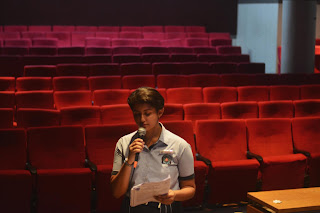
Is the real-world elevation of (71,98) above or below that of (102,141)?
above

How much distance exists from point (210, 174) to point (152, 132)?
92cm

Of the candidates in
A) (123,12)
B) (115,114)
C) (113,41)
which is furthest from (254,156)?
(123,12)

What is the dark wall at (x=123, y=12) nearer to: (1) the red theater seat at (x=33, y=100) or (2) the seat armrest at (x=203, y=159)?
(1) the red theater seat at (x=33, y=100)

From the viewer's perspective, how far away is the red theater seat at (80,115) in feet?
7.58

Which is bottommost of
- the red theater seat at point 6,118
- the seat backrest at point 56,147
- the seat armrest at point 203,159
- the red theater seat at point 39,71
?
the seat armrest at point 203,159

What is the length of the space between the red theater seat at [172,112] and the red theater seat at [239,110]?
0.26m

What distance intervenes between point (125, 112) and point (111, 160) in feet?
1.70

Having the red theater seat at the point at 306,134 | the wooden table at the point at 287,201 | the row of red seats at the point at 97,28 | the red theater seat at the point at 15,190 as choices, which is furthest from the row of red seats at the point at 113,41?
the wooden table at the point at 287,201

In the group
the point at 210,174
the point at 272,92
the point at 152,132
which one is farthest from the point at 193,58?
the point at 152,132

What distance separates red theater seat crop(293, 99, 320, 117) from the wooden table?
1067 mm

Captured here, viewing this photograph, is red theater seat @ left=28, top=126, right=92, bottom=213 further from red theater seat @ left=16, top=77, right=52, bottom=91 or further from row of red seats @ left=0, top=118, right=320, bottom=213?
red theater seat @ left=16, top=77, right=52, bottom=91

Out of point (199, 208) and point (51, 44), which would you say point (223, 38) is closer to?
point (51, 44)

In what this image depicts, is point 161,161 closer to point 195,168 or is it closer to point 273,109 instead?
point 195,168

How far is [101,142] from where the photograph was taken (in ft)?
6.36
